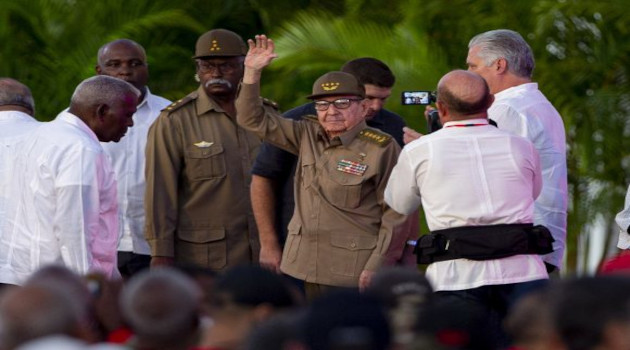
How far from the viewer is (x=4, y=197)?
28.4ft

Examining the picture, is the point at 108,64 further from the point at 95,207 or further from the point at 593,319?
the point at 593,319

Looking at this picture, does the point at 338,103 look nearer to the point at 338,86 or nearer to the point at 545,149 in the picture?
the point at 338,86

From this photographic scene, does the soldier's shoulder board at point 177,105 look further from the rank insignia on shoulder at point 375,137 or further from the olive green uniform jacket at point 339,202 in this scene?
the rank insignia on shoulder at point 375,137

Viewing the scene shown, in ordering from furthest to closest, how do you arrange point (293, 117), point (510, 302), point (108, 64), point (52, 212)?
point (108, 64)
point (293, 117)
point (52, 212)
point (510, 302)

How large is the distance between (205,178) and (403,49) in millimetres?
4009

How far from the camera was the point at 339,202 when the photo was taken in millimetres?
8508

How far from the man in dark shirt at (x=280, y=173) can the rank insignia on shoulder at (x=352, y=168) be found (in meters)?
0.68

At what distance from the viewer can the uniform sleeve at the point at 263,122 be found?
28.0 ft

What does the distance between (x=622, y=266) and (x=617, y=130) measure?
218 inches

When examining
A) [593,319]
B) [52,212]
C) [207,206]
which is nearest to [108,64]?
[207,206]

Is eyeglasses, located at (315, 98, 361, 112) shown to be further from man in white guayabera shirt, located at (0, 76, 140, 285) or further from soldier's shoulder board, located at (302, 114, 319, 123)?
man in white guayabera shirt, located at (0, 76, 140, 285)

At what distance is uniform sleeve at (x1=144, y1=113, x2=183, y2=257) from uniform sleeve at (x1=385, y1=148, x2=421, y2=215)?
1.98 metres

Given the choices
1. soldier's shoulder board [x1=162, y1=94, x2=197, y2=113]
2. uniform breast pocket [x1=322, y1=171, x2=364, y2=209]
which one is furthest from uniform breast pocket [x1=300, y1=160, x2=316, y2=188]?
soldier's shoulder board [x1=162, y1=94, x2=197, y2=113]

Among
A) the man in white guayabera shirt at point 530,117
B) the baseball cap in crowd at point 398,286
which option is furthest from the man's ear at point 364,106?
the baseball cap in crowd at point 398,286
